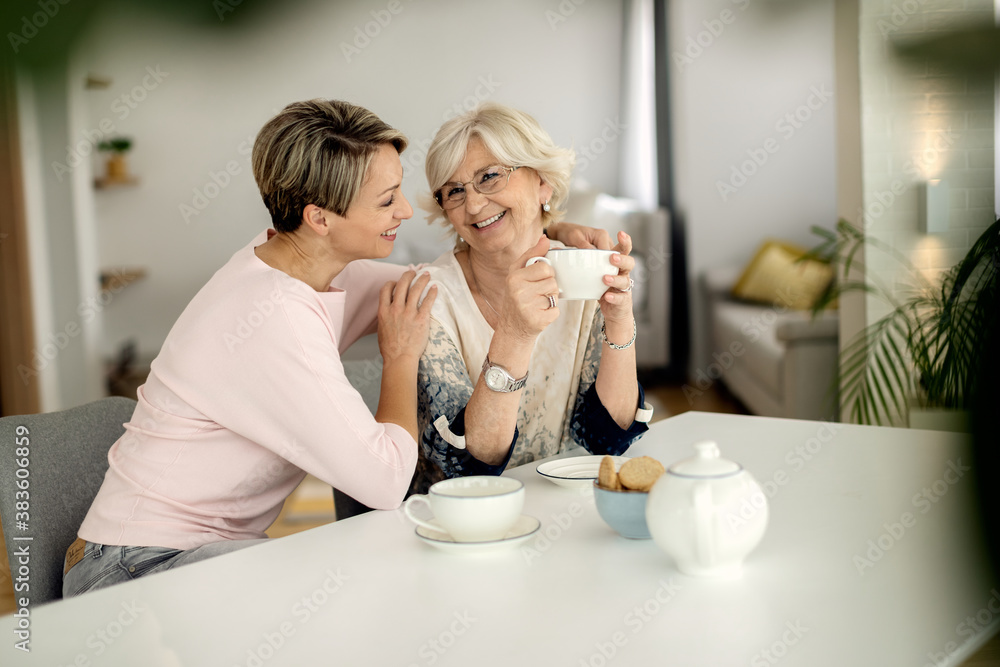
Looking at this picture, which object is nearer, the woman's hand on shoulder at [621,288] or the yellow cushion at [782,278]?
the woman's hand on shoulder at [621,288]

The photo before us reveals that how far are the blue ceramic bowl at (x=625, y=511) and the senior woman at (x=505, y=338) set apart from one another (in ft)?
1.14

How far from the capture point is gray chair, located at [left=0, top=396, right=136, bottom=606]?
3.66 ft

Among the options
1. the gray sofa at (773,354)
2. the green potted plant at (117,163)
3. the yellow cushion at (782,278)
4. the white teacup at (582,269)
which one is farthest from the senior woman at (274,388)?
the green potted plant at (117,163)

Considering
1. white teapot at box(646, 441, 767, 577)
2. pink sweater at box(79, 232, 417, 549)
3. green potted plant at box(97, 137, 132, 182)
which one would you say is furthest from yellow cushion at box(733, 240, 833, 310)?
green potted plant at box(97, 137, 132, 182)

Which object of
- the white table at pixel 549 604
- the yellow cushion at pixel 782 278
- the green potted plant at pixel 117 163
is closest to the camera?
the white table at pixel 549 604

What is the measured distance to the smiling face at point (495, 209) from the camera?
4.75ft

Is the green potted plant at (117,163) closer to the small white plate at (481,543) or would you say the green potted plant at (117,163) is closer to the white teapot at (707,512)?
the small white plate at (481,543)

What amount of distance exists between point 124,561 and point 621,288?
0.78 m

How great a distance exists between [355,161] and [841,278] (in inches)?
99.4

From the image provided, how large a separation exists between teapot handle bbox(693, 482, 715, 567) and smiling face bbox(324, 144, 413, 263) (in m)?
0.72

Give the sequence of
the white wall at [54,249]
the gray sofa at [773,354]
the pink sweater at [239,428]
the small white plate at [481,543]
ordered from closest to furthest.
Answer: the small white plate at [481,543], the pink sweater at [239,428], the gray sofa at [773,354], the white wall at [54,249]

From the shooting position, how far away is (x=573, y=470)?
1141mm

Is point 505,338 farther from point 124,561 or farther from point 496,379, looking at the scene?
point 124,561

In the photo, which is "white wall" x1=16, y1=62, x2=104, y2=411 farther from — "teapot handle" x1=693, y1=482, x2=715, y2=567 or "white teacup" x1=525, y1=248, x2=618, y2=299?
"teapot handle" x1=693, y1=482, x2=715, y2=567
